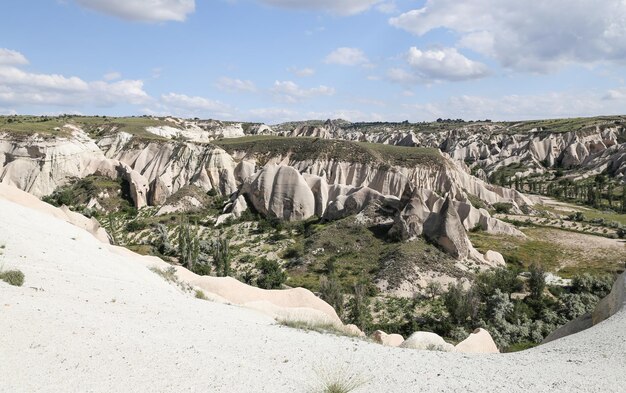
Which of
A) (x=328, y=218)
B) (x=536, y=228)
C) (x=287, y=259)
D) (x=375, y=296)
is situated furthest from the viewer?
(x=536, y=228)

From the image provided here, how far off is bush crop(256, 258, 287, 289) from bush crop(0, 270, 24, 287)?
22917mm

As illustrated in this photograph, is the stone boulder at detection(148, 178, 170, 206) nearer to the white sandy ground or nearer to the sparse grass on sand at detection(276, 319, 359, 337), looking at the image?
the white sandy ground

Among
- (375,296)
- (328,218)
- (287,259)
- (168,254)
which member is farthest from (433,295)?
(168,254)

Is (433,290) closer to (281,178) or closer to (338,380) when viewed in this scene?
(281,178)

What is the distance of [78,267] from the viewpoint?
1487 cm

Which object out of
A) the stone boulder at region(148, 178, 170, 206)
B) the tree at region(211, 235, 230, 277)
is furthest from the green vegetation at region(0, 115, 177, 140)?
the tree at region(211, 235, 230, 277)

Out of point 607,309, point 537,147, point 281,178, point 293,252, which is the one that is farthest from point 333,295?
point 537,147

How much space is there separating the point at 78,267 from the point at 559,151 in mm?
138178

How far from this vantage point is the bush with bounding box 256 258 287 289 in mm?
34656

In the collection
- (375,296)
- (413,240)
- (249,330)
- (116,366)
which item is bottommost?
(375,296)

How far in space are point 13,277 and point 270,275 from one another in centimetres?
2495

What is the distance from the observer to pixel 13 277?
11.6 m

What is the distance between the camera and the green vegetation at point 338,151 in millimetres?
73500

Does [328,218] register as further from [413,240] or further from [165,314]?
[165,314]
